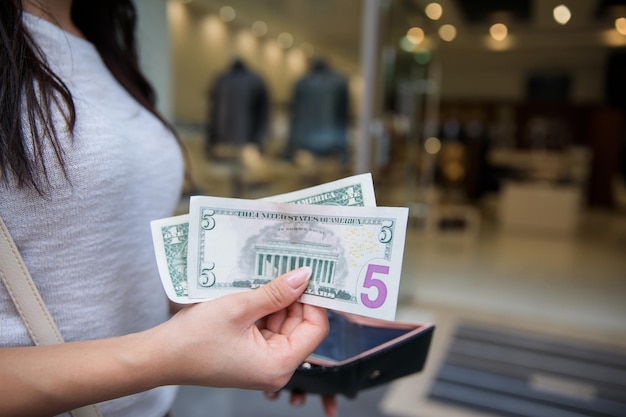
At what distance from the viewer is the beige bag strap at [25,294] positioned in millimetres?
500

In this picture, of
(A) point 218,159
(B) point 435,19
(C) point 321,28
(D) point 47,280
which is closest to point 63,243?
(D) point 47,280

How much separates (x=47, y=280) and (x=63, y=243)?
0.05m

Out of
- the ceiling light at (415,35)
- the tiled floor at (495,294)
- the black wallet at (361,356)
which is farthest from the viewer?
the ceiling light at (415,35)

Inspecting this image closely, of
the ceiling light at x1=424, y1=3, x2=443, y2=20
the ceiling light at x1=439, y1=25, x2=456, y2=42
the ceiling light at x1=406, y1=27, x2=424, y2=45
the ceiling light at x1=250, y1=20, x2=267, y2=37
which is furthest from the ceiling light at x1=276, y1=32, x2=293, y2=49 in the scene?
the ceiling light at x1=406, y1=27, x2=424, y2=45

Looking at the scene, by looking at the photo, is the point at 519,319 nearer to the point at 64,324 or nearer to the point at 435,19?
the point at 435,19

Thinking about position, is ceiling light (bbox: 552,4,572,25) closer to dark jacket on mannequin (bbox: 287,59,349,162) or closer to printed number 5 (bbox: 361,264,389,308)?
dark jacket on mannequin (bbox: 287,59,349,162)

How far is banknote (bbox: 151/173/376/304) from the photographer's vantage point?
54 centimetres

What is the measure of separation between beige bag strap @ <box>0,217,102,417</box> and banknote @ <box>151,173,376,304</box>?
5.1 inches

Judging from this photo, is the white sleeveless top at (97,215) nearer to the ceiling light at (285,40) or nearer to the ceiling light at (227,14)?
the ceiling light at (227,14)

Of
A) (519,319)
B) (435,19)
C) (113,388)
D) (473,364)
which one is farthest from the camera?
(435,19)

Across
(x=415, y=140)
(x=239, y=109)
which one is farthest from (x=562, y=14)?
(x=239, y=109)

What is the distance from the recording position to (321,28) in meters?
6.01

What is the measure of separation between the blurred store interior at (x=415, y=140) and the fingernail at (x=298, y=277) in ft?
1.53

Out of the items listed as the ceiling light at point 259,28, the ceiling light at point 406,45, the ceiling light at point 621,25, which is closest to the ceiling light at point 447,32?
the ceiling light at point 621,25
